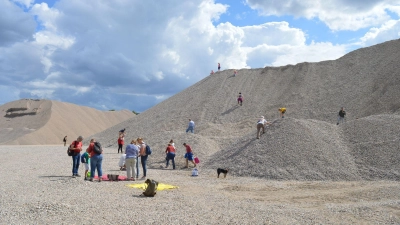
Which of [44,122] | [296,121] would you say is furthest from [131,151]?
[44,122]

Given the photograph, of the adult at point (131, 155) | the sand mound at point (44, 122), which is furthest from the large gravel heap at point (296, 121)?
the sand mound at point (44, 122)

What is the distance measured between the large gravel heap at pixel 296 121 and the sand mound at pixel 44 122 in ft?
44.8

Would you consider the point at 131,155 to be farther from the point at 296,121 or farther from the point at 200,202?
the point at 296,121

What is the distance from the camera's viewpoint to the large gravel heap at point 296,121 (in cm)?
1600

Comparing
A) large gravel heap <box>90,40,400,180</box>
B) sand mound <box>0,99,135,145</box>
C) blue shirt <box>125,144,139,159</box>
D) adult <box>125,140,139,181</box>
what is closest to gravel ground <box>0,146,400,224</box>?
adult <box>125,140,139,181</box>

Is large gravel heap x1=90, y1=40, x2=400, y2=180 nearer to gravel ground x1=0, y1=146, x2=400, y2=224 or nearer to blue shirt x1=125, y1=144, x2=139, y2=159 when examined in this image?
gravel ground x1=0, y1=146, x2=400, y2=224

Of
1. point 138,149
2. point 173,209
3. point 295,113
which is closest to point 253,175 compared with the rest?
point 138,149

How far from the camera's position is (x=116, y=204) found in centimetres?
941

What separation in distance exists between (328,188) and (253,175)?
3399 millimetres

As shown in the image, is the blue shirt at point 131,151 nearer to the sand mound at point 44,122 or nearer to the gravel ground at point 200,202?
the gravel ground at point 200,202

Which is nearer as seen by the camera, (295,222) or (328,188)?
(295,222)

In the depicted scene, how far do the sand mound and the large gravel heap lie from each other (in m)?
13.7

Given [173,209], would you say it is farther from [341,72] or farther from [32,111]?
[32,111]

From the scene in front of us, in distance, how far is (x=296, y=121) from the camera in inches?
738
